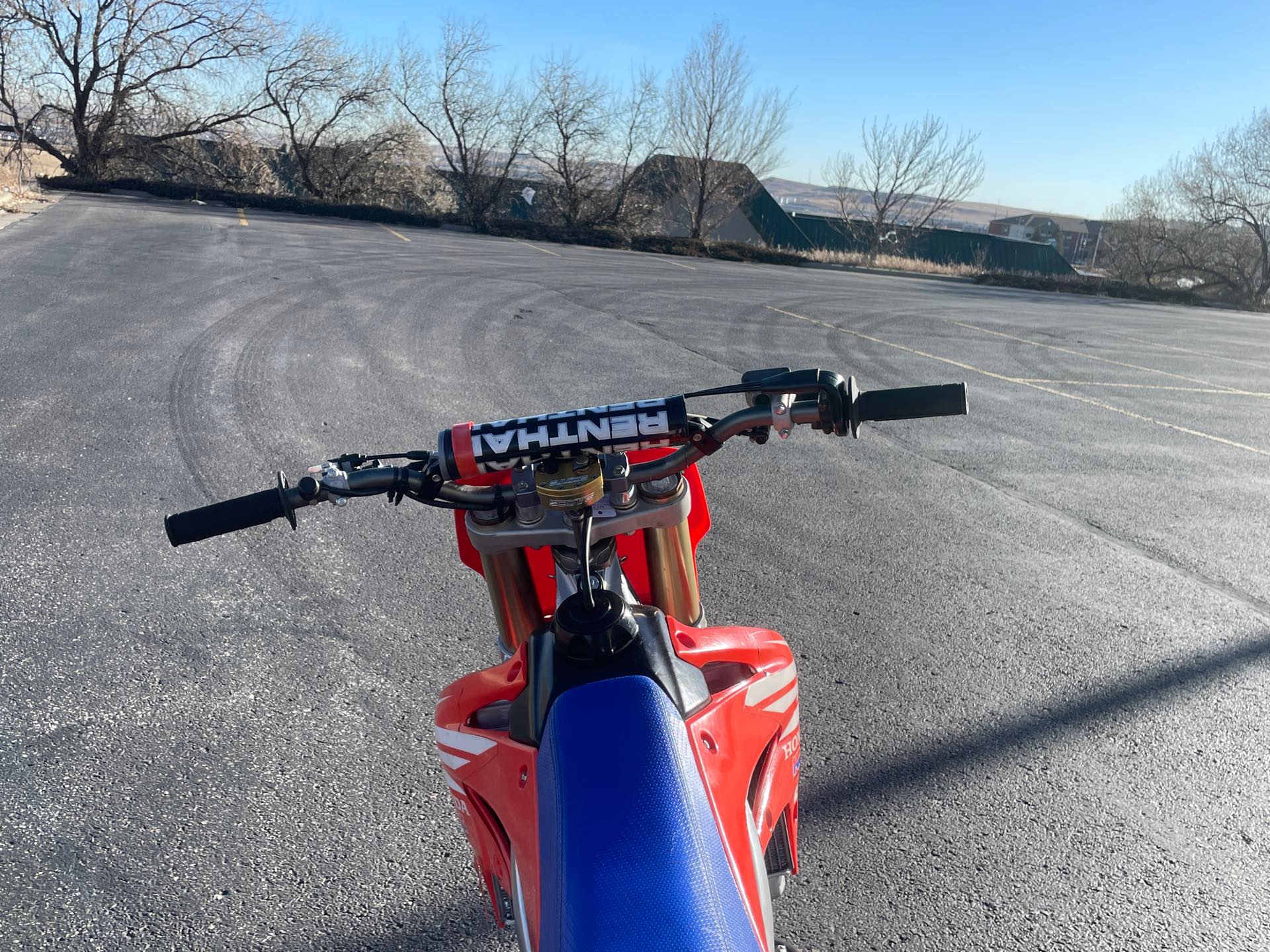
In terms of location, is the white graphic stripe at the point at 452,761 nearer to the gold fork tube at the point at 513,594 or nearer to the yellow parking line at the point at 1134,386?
the gold fork tube at the point at 513,594

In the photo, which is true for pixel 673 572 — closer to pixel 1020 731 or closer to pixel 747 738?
pixel 747 738

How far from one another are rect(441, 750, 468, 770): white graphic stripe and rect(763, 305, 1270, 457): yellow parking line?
26.7ft

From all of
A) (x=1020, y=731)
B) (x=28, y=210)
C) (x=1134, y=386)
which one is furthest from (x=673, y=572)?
(x=28, y=210)

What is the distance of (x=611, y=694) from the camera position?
4.76 feet

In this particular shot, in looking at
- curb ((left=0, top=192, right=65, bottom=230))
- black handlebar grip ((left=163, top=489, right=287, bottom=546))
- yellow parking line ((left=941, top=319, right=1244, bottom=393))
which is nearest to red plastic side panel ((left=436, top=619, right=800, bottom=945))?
black handlebar grip ((left=163, top=489, right=287, bottom=546))

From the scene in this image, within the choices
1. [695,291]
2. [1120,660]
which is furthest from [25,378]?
[695,291]

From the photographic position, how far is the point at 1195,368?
12.5 metres

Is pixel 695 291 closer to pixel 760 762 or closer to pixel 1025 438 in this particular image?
pixel 1025 438

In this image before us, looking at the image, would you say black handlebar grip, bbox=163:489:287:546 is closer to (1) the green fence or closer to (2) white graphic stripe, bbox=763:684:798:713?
(2) white graphic stripe, bbox=763:684:798:713

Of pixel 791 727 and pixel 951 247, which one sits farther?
pixel 951 247

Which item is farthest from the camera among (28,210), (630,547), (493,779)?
(28,210)

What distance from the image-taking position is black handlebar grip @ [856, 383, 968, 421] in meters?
1.69

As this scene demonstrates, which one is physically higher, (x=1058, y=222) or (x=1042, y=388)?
(x=1058, y=222)

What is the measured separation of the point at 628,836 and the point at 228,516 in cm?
96
